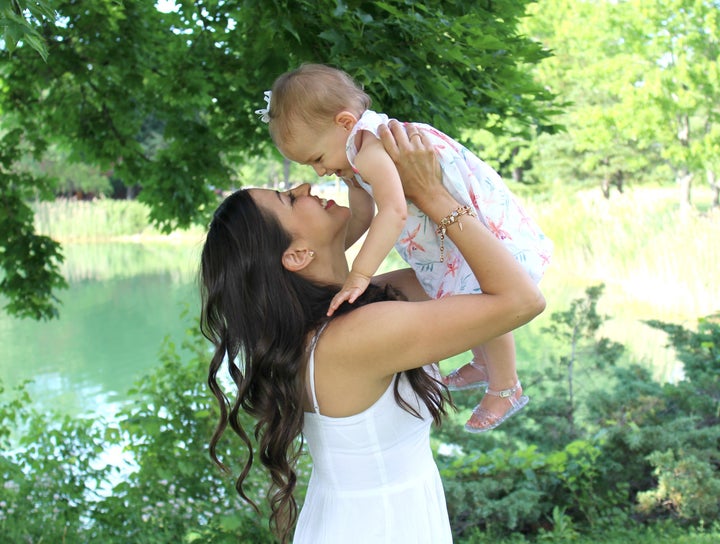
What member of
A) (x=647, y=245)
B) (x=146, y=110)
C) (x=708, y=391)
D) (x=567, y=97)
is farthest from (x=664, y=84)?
(x=146, y=110)

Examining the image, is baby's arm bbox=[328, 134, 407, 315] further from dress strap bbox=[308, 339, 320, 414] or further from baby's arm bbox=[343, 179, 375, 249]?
baby's arm bbox=[343, 179, 375, 249]

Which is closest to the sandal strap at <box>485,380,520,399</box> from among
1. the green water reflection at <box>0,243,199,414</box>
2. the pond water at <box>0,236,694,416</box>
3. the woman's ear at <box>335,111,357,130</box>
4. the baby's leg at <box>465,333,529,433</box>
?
the baby's leg at <box>465,333,529,433</box>

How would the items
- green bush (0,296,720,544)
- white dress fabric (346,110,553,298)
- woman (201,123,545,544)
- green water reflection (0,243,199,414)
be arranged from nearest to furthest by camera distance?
woman (201,123,545,544), white dress fabric (346,110,553,298), green bush (0,296,720,544), green water reflection (0,243,199,414)

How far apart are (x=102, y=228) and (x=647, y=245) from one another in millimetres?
15220

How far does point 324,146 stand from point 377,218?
35cm

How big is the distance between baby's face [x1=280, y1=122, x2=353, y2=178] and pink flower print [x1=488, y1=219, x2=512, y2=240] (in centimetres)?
39

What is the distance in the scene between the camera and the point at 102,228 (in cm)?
2178

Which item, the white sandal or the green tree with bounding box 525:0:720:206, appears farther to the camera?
the green tree with bounding box 525:0:720:206

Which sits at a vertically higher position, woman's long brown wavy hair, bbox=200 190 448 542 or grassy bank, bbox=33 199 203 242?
woman's long brown wavy hair, bbox=200 190 448 542

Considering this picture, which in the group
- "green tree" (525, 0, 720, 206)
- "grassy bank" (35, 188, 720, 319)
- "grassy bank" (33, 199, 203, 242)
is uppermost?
"green tree" (525, 0, 720, 206)

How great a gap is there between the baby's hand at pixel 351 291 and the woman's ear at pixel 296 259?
11 cm

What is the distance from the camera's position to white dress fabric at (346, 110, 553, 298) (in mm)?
1909

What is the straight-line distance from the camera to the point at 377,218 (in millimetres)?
1775

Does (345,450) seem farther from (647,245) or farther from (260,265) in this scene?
(647,245)
